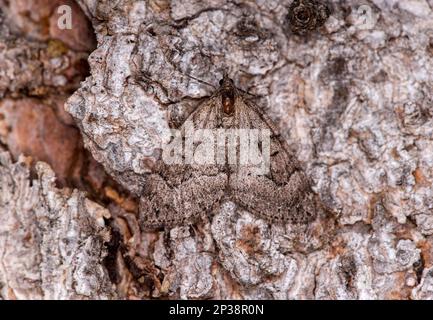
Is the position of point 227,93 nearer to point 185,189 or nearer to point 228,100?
point 228,100

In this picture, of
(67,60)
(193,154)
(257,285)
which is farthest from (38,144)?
(257,285)

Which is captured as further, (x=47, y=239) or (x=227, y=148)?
(x=227, y=148)

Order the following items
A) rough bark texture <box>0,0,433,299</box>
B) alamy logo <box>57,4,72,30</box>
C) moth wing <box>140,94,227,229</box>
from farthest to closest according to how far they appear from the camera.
A: alamy logo <box>57,4,72,30</box>, moth wing <box>140,94,227,229</box>, rough bark texture <box>0,0,433,299</box>

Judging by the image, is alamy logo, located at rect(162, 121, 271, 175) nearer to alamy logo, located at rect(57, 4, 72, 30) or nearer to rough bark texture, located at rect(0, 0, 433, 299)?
rough bark texture, located at rect(0, 0, 433, 299)

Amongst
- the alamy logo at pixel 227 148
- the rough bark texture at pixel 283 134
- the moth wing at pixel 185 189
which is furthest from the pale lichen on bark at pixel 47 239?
the alamy logo at pixel 227 148

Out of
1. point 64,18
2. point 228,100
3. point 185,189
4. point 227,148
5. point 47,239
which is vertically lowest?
point 47,239

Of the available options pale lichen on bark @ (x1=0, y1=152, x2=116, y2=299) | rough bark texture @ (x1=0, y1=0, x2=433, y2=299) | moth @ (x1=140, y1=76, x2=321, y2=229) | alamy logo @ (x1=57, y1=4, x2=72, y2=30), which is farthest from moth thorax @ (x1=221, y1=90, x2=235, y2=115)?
alamy logo @ (x1=57, y1=4, x2=72, y2=30)

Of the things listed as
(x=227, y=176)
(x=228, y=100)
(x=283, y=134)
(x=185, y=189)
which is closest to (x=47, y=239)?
(x=185, y=189)

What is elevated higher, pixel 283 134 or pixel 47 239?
pixel 283 134

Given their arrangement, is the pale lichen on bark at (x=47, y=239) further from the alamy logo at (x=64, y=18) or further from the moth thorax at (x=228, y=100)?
the moth thorax at (x=228, y=100)
